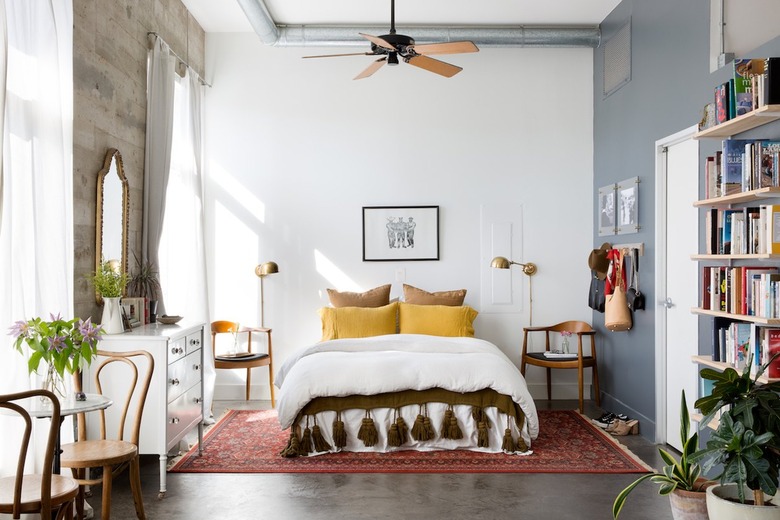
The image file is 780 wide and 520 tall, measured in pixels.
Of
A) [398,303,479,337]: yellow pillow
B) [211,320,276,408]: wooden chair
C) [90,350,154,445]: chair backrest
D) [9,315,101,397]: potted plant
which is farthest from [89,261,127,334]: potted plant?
[398,303,479,337]: yellow pillow

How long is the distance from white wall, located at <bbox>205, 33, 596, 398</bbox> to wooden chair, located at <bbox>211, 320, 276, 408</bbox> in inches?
6.4

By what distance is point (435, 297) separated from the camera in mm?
6570

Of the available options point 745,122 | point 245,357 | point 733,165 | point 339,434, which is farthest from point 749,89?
point 245,357

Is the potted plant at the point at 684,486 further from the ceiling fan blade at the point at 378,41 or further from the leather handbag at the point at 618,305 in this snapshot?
the ceiling fan blade at the point at 378,41

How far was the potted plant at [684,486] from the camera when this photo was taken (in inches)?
126

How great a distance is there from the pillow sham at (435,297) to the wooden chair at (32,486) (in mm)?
4118

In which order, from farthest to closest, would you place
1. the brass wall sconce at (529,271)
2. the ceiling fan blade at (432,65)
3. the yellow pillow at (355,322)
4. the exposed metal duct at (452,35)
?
the brass wall sconce at (529,271) < the exposed metal duct at (452,35) < the yellow pillow at (355,322) < the ceiling fan blade at (432,65)

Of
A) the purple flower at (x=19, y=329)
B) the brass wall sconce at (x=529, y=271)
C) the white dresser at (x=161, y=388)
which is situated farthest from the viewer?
the brass wall sconce at (x=529, y=271)

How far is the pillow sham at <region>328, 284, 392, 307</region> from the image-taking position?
258 inches

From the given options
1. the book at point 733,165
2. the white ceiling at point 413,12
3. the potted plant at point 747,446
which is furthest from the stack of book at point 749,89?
the white ceiling at point 413,12

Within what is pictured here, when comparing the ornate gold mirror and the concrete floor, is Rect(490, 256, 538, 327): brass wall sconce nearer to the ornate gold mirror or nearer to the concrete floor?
the concrete floor

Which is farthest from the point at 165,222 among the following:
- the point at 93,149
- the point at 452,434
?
the point at 452,434

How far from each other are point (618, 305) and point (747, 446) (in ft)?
9.23

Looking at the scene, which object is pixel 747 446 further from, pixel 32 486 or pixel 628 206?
pixel 628 206
